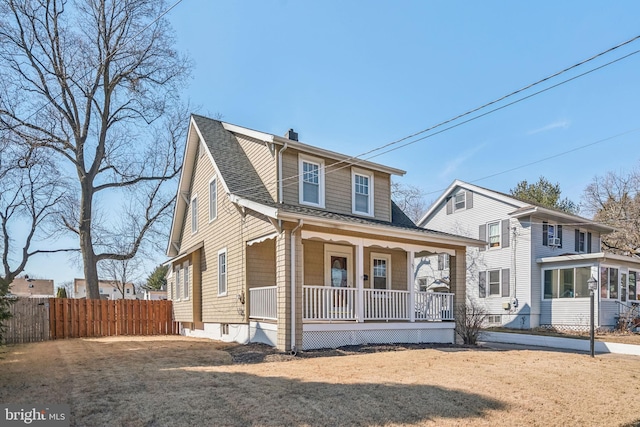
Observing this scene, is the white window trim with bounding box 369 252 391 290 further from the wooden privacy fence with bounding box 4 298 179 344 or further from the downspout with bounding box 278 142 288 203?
the wooden privacy fence with bounding box 4 298 179 344

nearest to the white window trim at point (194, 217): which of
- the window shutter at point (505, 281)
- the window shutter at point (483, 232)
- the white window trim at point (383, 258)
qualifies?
the white window trim at point (383, 258)

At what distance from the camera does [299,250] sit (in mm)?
10562

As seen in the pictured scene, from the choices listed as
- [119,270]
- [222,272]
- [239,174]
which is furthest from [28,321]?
[119,270]

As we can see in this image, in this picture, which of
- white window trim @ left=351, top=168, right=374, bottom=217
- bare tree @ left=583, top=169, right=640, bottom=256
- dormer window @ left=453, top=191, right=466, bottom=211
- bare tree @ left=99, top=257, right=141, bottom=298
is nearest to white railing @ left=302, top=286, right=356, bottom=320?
white window trim @ left=351, top=168, right=374, bottom=217

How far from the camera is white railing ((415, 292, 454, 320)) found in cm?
1347

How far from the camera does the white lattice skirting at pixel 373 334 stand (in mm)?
10852

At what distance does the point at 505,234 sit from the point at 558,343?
809 cm

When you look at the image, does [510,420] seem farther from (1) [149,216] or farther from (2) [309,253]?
(1) [149,216]

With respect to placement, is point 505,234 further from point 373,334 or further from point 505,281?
point 373,334

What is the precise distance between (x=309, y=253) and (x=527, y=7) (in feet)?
29.0

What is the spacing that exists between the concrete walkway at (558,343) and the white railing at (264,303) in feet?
A: 37.0

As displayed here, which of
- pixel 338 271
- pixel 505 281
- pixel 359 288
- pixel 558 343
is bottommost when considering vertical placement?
pixel 558 343

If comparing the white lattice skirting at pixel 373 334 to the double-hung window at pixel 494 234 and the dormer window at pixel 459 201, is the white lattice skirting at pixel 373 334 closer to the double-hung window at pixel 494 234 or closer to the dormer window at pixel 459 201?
the double-hung window at pixel 494 234

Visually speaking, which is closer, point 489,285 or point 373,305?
point 373,305
